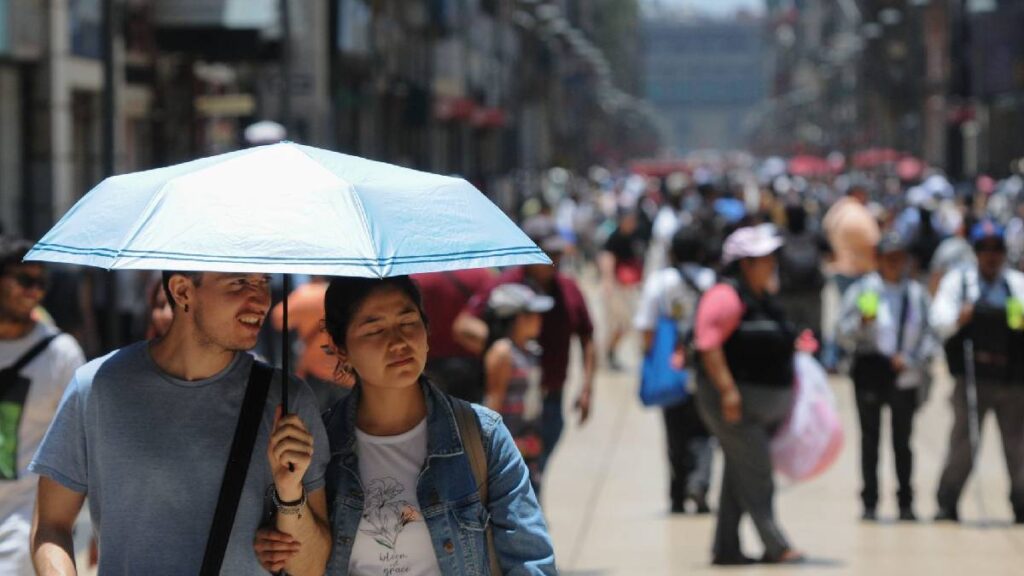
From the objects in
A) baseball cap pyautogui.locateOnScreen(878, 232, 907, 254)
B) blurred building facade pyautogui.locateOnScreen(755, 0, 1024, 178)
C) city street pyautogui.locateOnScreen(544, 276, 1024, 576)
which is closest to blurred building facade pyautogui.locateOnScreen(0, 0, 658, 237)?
city street pyautogui.locateOnScreen(544, 276, 1024, 576)

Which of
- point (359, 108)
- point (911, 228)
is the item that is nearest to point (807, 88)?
point (359, 108)

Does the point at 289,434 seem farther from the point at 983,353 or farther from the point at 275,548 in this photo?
the point at 983,353

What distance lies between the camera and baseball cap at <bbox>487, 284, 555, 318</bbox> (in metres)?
9.81

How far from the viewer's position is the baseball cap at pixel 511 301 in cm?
981

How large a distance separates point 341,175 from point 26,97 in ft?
57.0

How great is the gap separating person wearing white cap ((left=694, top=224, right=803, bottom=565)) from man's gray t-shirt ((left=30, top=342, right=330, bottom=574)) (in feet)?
20.1

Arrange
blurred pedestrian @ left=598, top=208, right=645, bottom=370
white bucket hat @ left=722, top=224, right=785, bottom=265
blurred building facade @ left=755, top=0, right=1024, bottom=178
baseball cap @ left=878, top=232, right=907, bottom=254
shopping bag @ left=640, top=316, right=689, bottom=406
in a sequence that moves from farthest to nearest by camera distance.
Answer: blurred building facade @ left=755, top=0, right=1024, bottom=178
blurred pedestrian @ left=598, top=208, right=645, bottom=370
shopping bag @ left=640, top=316, right=689, bottom=406
baseball cap @ left=878, top=232, right=907, bottom=254
white bucket hat @ left=722, top=224, right=785, bottom=265

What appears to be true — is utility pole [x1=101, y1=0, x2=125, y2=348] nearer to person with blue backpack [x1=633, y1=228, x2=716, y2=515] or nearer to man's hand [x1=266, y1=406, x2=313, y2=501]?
person with blue backpack [x1=633, y1=228, x2=716, y2=515]

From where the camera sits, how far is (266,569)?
180 inches

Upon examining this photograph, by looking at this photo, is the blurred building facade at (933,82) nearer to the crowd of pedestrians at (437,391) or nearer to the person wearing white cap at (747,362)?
the crowd of pedestrians at (437,391)

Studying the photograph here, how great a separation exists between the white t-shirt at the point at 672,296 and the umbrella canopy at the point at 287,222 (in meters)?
9.24

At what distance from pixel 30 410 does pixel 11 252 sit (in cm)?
68

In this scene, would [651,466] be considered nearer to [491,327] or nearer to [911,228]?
[491,327]

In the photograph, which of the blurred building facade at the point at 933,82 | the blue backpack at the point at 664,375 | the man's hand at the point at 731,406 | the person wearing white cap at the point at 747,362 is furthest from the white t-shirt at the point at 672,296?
the blurred building facade at the point at 933,82
